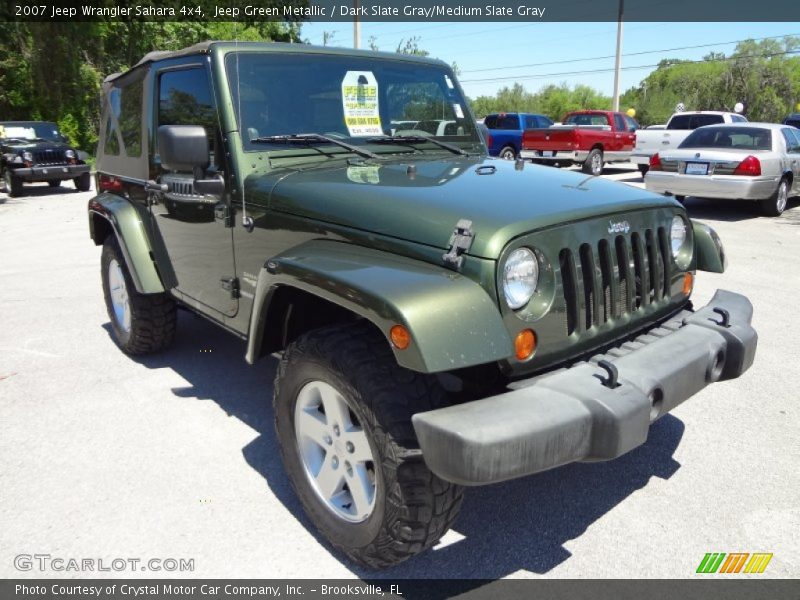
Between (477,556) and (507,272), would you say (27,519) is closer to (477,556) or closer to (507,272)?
(477,556)

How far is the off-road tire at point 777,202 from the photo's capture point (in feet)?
35.5

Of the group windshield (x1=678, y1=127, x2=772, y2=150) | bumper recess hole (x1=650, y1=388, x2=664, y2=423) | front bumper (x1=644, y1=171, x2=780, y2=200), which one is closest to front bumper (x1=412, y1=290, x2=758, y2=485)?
bumper recess hole (x1=650, y1=388, x2=664, y2=423)

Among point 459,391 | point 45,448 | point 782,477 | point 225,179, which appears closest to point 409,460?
point 459,391

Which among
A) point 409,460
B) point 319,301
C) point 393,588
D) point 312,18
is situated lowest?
point 393,588

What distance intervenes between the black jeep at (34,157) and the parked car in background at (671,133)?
45.4 ft

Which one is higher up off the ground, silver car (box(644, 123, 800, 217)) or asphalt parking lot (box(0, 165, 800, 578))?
silver car (box(644, 123, 800, 217))

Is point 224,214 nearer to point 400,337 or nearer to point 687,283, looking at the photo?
point 400,337

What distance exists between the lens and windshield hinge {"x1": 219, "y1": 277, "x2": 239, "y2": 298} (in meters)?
3.25

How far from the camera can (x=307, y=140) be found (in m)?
3.20

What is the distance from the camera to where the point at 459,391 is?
7.77ft

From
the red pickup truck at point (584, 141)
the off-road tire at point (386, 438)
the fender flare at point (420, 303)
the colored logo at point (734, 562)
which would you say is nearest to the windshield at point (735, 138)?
the red pickup truck at point (584, 141)

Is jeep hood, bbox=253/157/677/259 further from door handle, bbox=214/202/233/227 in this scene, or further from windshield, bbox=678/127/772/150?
windshield, bbox=678/127/772/150

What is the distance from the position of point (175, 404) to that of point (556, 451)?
2665 millimetres

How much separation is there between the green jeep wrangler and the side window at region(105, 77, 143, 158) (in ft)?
1.26
